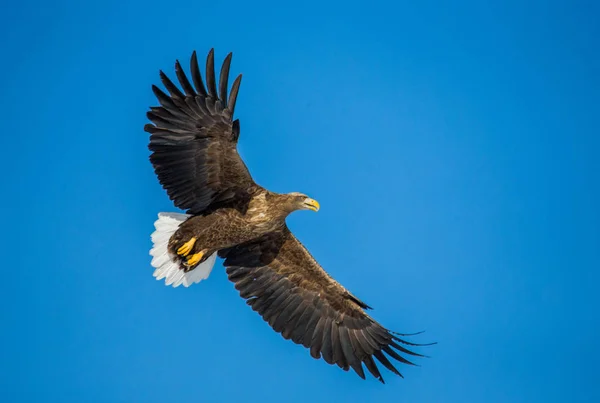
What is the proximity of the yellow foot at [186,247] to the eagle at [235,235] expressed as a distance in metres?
0.01

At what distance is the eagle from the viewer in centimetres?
909

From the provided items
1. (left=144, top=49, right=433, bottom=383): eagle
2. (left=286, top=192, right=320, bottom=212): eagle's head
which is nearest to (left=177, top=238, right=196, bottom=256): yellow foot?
(left=144, top=49, right=433, bottom=383): eagle

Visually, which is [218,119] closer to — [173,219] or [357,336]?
[173,219]

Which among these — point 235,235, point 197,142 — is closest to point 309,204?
point 235,235

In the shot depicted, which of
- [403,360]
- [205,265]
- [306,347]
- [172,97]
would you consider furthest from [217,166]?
[403,360]

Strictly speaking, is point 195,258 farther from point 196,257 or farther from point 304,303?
point 304,303

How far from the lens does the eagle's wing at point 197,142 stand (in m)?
8.96

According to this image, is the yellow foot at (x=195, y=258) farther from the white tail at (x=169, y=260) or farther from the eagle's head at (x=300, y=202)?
the eagle's head at (x=300, y=202)

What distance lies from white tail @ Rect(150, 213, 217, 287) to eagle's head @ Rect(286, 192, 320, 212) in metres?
1.36

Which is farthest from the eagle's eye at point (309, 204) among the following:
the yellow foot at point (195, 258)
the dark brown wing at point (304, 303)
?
the yellow foot at point (195, 258)

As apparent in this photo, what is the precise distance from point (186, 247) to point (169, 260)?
541 millimetres

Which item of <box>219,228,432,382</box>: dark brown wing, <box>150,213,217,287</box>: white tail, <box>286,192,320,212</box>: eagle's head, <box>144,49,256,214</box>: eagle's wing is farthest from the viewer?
<box>219,228,432,382</box>: dark brown wing

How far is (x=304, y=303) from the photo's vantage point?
10828mm

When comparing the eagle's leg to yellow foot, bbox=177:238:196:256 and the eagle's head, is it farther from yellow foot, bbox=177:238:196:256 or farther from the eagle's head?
the eagle's head
